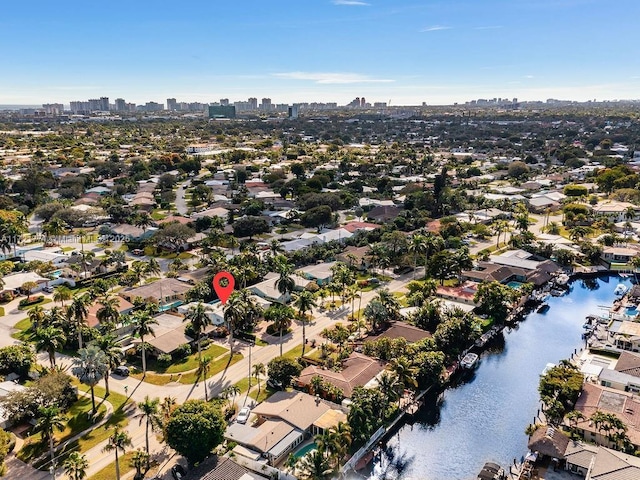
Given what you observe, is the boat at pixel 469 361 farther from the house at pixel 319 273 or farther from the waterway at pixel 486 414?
the house at pixel 319 273

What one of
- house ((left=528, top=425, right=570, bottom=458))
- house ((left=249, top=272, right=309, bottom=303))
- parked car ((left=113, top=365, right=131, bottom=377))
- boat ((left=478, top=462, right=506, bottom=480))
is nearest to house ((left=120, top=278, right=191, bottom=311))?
house ((left=249, top=272, right=309, bottom=303))

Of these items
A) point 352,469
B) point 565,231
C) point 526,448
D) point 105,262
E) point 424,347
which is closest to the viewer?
point 352,469

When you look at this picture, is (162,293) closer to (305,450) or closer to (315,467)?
(305,450)

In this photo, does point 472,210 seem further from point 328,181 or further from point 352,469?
point 352,469

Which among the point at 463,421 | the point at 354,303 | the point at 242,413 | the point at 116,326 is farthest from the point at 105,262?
the point at 463,421

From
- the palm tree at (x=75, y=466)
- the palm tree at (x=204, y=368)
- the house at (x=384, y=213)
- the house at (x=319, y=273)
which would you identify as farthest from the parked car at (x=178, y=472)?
the house at (x=384, y=213)

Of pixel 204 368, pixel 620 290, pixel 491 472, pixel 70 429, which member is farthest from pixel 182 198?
pixel 491 472
